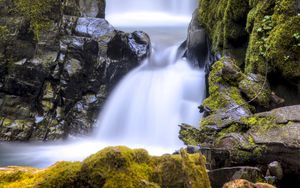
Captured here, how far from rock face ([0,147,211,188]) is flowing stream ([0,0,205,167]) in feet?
23.7

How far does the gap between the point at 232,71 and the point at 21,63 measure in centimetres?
844

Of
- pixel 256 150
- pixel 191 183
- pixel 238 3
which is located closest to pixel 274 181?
pixel 256 150

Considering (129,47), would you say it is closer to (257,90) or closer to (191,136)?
(257,90)

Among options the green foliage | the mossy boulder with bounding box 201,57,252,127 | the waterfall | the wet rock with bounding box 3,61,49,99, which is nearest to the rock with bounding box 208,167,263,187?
the mossy boulder with bounding box 201,57,252,127

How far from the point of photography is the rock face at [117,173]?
91.1 inches

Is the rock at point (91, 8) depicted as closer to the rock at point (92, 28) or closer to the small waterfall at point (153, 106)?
the rock at point (92, 28)

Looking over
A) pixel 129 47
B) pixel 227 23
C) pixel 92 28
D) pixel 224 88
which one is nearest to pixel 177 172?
pixel 224 88

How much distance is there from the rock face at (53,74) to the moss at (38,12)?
0.03 m

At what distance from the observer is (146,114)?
11.5m

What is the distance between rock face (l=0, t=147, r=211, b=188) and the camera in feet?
7.59

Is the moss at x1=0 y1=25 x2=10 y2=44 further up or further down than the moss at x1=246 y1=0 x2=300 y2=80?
further down

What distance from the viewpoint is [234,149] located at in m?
3.70

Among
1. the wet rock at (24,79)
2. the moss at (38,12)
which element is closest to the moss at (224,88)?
the wet rock at (24,79)

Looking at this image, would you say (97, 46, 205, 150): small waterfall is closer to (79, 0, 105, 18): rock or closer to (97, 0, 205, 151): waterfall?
(97, 0, 205, 151): waterfall
